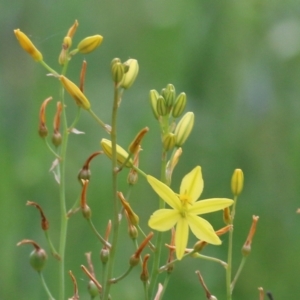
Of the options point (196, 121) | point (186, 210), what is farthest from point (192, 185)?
point (196, 121)

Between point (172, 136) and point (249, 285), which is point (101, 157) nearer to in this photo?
point (249, 285)

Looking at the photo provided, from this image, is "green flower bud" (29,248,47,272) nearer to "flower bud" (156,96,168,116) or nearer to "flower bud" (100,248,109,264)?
"flower bud" (100,248,109,264)

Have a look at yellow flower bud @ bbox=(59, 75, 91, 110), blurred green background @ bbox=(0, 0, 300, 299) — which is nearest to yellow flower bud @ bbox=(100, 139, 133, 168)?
yellow flower bud @ bbox=(59, 75, 91, 110)

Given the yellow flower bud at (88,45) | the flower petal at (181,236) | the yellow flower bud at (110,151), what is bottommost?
the flower petal at (181,236)

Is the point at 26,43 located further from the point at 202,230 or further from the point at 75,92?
the point at 202,230

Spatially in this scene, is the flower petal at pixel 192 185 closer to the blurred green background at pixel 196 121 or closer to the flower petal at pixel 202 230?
the flower petal at pixel 202 230

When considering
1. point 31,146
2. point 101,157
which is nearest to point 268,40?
point 101,157

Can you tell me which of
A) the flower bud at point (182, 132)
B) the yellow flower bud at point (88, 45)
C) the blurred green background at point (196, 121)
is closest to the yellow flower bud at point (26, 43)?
the yellow flower bud at point (88, 45)
